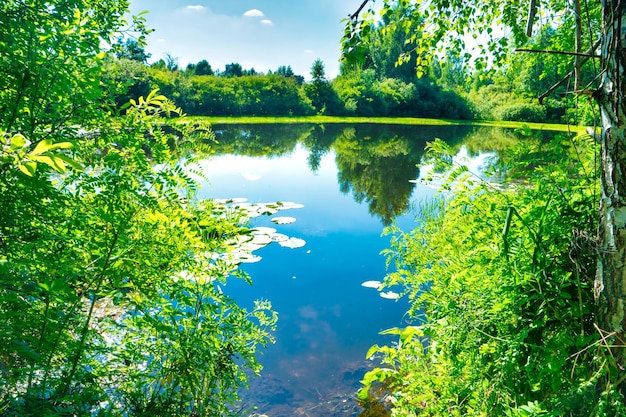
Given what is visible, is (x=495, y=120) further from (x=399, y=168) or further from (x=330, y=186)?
(x=330, y=186)

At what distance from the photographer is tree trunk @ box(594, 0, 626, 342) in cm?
133

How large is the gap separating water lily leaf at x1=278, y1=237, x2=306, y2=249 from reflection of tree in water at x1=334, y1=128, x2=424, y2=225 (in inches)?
94.0

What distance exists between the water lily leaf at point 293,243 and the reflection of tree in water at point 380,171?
94.0 inches

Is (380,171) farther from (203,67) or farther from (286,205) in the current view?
(203,67)

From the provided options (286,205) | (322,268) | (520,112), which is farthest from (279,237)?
(520,112)

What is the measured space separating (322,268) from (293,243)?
1.16 metres

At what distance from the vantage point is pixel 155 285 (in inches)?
85.7

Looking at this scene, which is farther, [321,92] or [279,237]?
[321,92]

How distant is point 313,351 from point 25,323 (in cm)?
364

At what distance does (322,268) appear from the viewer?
6953 mm

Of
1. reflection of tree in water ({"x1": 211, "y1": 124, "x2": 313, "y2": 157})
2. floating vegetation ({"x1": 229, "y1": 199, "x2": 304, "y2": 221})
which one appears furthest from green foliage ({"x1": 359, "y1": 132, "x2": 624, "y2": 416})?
reflection of tree in water ({"x1": 211, "y1": 124, "x2": 313, "y2": 157})

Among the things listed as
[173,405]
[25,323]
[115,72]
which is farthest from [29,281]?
[115,72]

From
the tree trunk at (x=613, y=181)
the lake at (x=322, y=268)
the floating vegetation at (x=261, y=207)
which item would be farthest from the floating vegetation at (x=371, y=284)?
the tree trunk at (x=613, y=181)

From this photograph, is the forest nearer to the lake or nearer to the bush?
the lake
